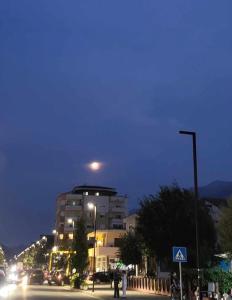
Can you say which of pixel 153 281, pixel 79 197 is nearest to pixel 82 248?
pixel 153 281

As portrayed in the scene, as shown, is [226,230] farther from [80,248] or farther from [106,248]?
[106,248]

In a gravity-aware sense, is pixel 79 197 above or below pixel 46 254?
above

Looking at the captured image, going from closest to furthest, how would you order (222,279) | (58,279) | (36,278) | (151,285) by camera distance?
(222,279) < (151,285) < (58,279) < (36,278)

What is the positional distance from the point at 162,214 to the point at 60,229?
10345 centimetres

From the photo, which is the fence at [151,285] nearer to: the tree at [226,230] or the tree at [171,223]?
the tree at [171,223]

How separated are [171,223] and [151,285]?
6603 mm

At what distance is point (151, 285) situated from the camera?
1786 inches

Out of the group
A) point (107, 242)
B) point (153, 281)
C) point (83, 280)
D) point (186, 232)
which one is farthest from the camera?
point (107, 242)

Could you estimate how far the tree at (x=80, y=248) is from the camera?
5150 cm

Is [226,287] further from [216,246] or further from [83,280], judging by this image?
[83,280]

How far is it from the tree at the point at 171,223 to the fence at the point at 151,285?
1845mm

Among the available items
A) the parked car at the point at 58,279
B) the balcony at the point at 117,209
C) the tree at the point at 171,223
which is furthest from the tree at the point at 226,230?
the balcony at the point at 117,209

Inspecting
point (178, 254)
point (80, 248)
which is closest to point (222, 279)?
point (178, 254)

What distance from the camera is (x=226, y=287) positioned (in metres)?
25.6
